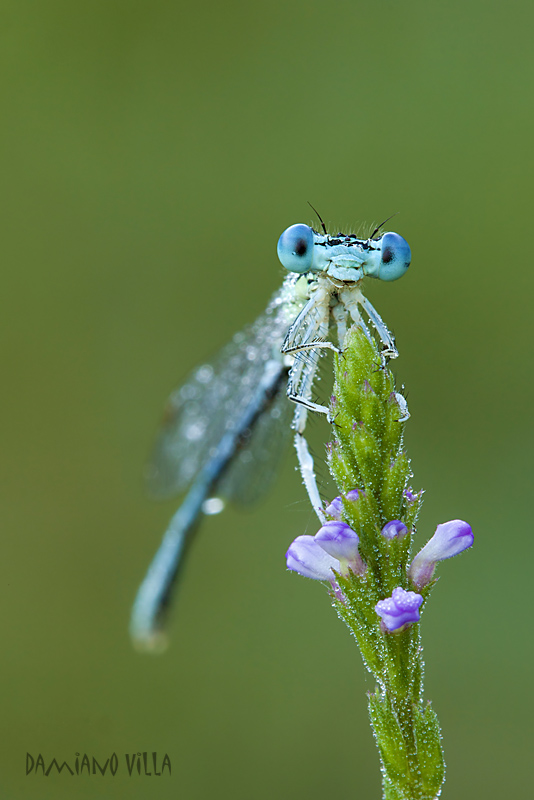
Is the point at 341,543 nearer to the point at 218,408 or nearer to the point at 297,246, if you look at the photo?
the point at 297,246

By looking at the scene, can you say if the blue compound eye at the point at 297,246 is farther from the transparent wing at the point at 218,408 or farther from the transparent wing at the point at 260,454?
the transparent wing at the point at 260,454

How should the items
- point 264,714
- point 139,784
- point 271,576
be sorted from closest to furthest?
point 139,784 < point 264,714 < point 271,576

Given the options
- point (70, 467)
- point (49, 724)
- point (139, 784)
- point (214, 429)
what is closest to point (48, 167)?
point (70, 467)

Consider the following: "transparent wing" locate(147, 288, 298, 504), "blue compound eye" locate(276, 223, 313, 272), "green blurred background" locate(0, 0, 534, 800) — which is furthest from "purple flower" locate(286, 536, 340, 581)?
"green blurred background" locate(0, 0, 534, 800)

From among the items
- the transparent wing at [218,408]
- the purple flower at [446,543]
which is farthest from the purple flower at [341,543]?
the transparent wing at [218,408]

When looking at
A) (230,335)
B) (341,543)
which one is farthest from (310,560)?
(230,335)

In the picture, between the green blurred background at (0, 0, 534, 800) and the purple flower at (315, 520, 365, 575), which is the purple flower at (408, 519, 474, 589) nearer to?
the purple flower at (315, 520, 365, 575)

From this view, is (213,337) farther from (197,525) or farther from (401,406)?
(401,406)
